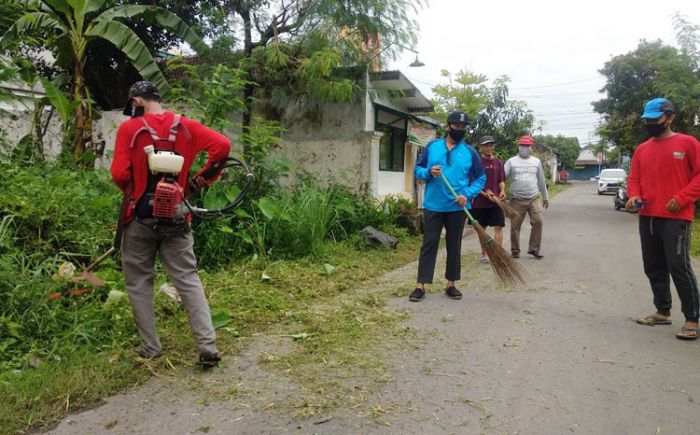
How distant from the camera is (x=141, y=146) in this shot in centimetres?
322

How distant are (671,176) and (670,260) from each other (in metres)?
0.70

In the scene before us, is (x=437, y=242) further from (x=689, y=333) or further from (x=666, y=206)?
(x=689, y=333)

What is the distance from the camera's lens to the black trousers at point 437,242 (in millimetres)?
5227

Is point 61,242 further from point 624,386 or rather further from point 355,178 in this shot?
point 355,178

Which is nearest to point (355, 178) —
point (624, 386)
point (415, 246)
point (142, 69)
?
point (415, 246)

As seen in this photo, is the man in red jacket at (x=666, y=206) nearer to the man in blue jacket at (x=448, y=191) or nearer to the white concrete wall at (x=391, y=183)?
the man in blue jacket at (x=448, y=191)

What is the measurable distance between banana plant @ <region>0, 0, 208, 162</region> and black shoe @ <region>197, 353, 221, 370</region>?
16.8 ft

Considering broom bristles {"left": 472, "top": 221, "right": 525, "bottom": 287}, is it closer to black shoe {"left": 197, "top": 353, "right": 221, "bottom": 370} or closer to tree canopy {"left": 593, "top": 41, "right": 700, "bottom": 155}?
black shoe {"left": 197, "top": 353, "right": 221, "bottom": 370}

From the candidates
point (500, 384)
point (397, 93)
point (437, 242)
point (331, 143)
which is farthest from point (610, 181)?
point (500, 384)

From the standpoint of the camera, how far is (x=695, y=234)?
11062mm

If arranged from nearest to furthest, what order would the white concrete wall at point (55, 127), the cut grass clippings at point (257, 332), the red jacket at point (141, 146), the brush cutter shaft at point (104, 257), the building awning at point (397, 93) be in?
the cut grass clippings at point (257, 332) → the red jacket at point (141, 146) → the brush cutter shaft at point (104, 257) → the building awning at point (397, 93) → the white concrete wall at point (55, 127)

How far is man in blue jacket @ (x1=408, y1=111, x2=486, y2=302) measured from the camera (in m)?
5.22

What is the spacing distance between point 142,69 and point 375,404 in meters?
7.54

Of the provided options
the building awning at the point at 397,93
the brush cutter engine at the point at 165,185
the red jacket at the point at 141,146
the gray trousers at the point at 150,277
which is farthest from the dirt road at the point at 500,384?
the building awning at the point at 397,93
